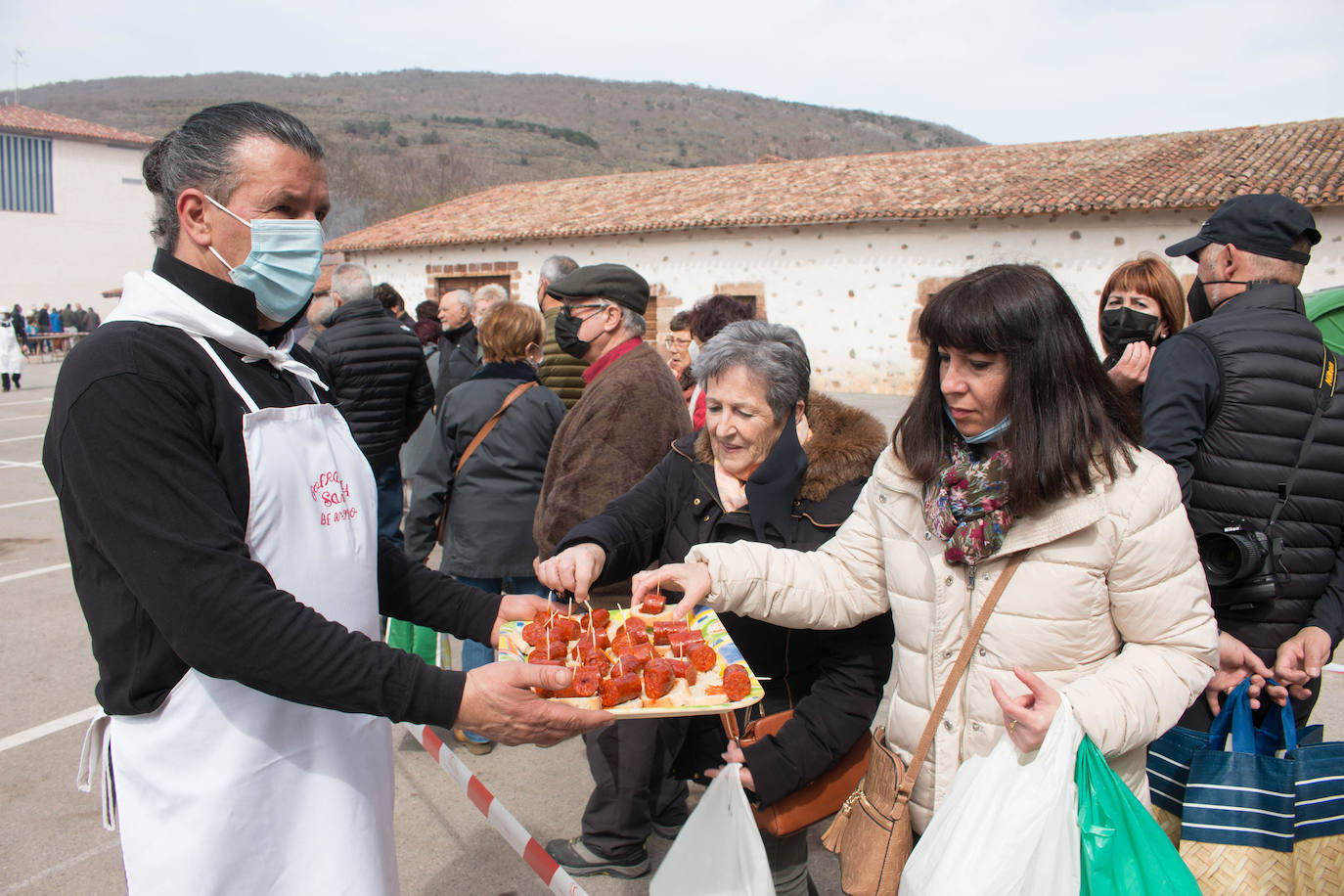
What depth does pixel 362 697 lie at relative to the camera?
1482 mm

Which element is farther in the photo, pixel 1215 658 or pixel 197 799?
pixel 1215 658

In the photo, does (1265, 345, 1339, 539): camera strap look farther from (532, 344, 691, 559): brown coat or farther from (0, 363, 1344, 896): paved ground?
(532, 344, 691, 559): brown coat

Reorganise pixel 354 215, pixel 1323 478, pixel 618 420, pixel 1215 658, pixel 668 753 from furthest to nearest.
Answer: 1. pixel 354 215
2. pixel 618 420
3. pixel 668 753
4. pixel 1323 478
5. pixel 1215 658

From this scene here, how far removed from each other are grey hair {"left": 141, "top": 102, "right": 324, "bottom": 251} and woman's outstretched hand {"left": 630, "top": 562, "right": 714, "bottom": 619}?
4.32 ft

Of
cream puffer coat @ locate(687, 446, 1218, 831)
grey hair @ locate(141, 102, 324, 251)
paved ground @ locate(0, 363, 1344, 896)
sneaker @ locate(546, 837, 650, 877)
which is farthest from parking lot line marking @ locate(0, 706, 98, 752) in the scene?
cream puffer coat @ locate(687, 446, 1218, 831)

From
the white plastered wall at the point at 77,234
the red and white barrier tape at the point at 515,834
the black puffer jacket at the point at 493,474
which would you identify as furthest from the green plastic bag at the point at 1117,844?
the white plastered wall at the point at 77,234

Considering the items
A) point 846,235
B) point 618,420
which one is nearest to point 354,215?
point 846,235

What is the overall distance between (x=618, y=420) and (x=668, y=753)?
49.9 inches

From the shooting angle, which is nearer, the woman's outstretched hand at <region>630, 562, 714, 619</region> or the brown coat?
the woman's outstretched hand at <region>630, 562, 714, 619</region>

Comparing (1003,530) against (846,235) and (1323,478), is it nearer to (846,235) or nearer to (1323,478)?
(1323,478)

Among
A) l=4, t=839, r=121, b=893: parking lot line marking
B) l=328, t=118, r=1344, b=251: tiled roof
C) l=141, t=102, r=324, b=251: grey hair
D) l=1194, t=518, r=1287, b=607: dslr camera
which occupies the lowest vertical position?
l=4, t=839, r=121, b=893: parking lot line marking

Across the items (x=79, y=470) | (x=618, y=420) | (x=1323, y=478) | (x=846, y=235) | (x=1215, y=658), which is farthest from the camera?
(x=846, y=235)

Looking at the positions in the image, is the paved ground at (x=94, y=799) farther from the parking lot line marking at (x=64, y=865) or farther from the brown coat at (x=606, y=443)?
the brown coat at (x=606, y=443)

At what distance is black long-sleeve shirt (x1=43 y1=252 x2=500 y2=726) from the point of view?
53.7 inches
